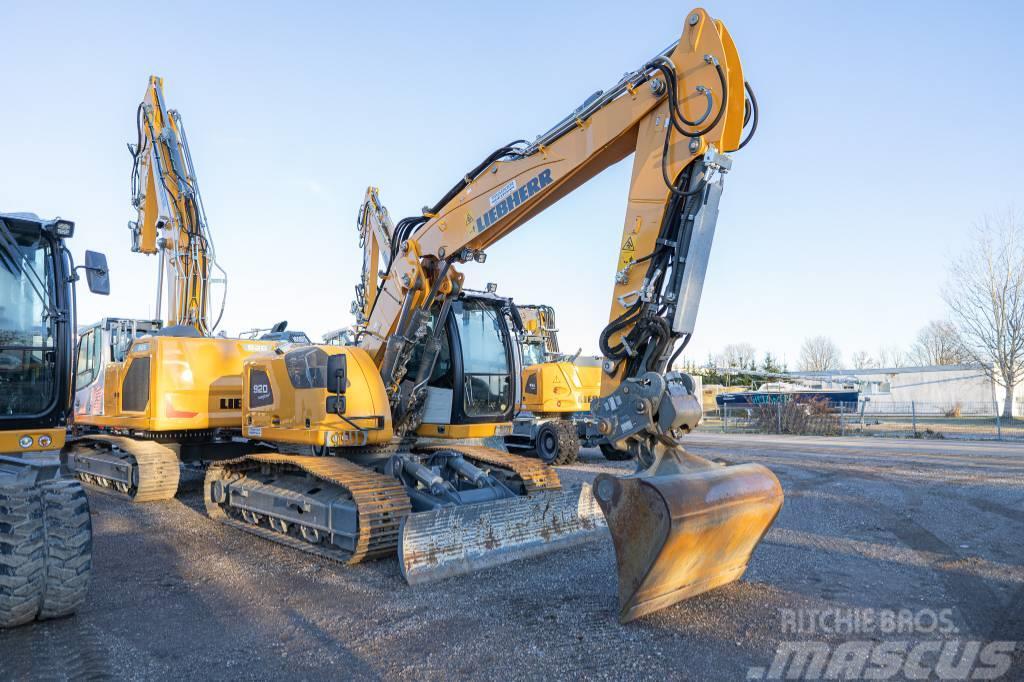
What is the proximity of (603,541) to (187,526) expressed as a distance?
4.46m

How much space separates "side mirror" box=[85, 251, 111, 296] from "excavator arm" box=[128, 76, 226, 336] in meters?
5.57

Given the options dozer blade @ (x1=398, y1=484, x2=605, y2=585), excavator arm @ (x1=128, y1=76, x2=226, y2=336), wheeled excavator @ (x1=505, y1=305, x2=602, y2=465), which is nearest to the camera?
dozer blade @ (x1=398, y1=484, x2=605, y2=585)

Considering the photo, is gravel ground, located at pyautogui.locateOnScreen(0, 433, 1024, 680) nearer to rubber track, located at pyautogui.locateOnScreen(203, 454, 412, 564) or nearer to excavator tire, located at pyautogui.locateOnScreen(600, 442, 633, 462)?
rubber track, located at pyautogui.locateOnScreen(203, 454, 412, 564)

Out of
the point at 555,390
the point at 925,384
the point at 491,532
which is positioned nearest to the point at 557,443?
the point at 555,390

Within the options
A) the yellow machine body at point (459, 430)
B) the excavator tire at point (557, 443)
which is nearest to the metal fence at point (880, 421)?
the excavator tire at point (557, 443)

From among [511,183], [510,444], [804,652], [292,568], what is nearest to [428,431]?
[292,568]

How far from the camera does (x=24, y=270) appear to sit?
5.04m

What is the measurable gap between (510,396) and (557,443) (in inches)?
198

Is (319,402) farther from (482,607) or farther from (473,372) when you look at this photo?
(482,607)

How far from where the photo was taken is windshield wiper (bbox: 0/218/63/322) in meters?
4.93

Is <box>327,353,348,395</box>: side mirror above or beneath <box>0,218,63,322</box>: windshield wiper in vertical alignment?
beneath

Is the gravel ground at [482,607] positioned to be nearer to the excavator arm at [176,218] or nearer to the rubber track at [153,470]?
the rubber track at [153,470]

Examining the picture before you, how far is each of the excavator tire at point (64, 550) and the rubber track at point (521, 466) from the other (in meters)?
3.64

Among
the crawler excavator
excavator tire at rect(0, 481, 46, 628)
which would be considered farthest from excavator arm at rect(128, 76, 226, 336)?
excavator tire at rect(0, 481, 46, 628)
